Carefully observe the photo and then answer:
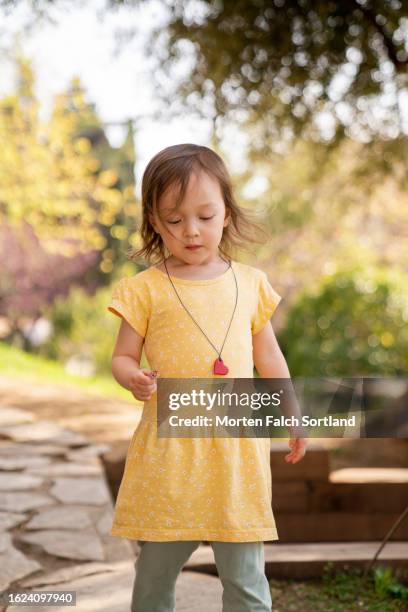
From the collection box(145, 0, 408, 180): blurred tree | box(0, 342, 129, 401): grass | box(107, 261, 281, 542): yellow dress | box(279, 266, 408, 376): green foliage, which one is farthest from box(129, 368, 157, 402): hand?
box(0, 342, 129, 401): grass

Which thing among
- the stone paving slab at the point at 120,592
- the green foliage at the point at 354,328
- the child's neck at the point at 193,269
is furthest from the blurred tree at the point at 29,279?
the child's neck at the point at 193,269

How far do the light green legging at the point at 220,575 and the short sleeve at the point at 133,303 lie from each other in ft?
1.87

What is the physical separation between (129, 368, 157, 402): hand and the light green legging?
41 centimetres

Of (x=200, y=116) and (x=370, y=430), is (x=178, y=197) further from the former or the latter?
(x=200, y=116)

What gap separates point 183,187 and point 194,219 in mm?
87

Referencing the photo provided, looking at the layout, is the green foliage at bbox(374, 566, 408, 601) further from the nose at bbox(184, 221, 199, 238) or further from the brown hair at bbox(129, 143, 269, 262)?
the nose at bbox(184, 221, 199, 238)

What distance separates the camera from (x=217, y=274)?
2.11 m

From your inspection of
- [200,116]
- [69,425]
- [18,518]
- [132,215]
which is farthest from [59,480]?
[132,215]

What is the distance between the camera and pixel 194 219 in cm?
199

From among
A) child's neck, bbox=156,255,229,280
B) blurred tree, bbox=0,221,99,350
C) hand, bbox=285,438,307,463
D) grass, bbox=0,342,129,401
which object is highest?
blurred tree, bbox=0,221,99,350

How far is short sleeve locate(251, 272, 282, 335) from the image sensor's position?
2.14 m

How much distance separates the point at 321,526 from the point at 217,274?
6.88ft

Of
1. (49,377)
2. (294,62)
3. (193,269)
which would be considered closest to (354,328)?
(294,62)

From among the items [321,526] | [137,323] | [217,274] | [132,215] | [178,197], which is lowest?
[321,526]
